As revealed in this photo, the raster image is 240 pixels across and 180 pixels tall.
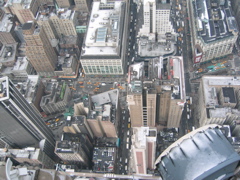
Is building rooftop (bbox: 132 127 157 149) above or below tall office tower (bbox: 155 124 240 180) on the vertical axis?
above

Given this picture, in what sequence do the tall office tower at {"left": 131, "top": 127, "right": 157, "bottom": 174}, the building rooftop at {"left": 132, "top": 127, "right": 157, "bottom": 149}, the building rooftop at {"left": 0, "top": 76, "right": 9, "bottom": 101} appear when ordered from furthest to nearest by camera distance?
the building rooftop at {"left": 0, "top": 76, "right": 9, "bottom": 101}
the tall office tower at {"left": 131, "top": 127, "right": 157, "bottom": 174}
the building rooftop at {"left": 132, "top": 127, "right": 157, "bottom": 149}

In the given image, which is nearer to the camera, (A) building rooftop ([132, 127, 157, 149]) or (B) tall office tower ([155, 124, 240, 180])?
(B) tall office tower ([155, 124, 240, 180])

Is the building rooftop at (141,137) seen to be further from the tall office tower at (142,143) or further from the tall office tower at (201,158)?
the tall office tower at (201,158)

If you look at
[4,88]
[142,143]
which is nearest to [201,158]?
[142,143]

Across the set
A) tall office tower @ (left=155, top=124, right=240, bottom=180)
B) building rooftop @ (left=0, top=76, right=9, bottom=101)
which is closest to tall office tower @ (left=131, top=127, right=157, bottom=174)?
tall office tower @ (left=155, top=124, right=240, bottom=180)

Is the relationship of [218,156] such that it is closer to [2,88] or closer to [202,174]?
[202,174]

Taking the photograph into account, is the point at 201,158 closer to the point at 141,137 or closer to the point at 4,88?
the point at 141,137

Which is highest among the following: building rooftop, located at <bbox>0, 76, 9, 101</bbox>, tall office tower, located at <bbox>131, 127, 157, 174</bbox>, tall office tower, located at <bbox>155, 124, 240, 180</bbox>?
building rooftop, located at <bbox>0, 76, 9, 101</bbox>

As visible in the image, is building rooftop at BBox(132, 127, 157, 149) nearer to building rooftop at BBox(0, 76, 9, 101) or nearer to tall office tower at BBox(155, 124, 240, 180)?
tall office tower at BBox(155, 124, 240, 180)

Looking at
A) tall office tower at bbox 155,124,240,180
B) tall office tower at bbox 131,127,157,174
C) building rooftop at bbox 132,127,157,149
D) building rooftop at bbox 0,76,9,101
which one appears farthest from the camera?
building rooftop at bbox 0,76,9,101

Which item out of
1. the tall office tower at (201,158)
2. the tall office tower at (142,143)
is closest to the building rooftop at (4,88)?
the tall office tower at (142,143)
